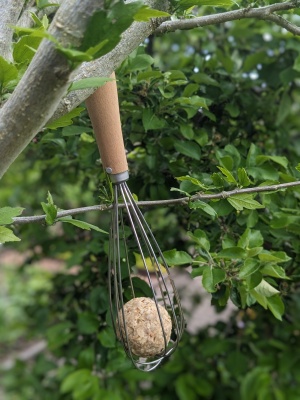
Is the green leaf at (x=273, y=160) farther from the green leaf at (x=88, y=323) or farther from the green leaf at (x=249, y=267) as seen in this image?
the green leaf at (x=88, y=323)

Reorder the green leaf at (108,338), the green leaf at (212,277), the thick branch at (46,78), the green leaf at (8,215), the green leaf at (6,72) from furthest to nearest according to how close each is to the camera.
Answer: the green leaf at (108,338) < the green leaf at (212,277) < the green leaf at (8,215) < the green leaf at (6,72) < the thick branch at (46,78)

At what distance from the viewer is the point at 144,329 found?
801 mm

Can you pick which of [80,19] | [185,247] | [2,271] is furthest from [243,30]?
[2,271]

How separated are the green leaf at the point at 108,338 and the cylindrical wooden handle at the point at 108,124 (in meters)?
0.50

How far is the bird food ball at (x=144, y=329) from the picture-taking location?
80 cm

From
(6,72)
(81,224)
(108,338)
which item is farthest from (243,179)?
(108,338)

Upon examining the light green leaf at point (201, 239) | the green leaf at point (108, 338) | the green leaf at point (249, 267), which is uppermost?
the light green leaf at point (201, 239)

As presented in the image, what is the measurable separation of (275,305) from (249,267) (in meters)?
0.11

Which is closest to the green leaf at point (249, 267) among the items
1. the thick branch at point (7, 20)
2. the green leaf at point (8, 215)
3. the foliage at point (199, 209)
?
the foliage at point (199, 209)

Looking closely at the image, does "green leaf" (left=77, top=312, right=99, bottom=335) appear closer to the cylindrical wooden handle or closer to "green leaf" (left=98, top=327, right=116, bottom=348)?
"green leaf" (left=98, top=327, right=116, bottom=348)

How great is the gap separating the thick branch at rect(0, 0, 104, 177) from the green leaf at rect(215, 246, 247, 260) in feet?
1.33

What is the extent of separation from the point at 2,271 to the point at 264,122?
2.28 m

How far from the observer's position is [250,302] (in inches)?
38.4

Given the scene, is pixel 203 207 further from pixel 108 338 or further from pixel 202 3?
pixel 108 338
